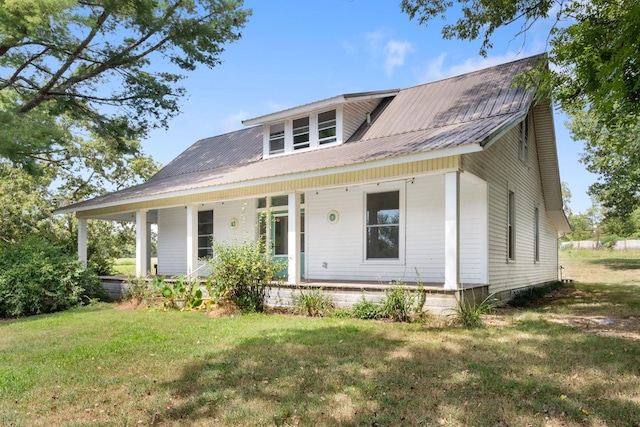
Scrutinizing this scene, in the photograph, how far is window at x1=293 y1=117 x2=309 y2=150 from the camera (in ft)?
43.1

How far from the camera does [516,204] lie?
12.1 m

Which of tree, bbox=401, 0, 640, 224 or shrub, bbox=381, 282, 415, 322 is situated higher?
tree, bbox=401, 0, 640, 224

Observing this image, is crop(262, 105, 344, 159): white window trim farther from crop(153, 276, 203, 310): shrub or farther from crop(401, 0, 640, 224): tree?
crop(153, 276, 203, 310): shrub

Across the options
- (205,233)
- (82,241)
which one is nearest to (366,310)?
(205,233)

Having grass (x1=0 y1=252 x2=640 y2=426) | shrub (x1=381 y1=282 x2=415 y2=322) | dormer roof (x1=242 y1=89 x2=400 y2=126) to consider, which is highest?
dormer roof (x1=242 y1=89 x2=400 y2=126)

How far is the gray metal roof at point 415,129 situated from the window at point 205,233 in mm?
1433

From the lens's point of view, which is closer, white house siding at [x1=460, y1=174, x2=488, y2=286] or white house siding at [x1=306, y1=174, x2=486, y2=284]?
white house siding at [x1=460, y1=174, x2=488, y2=286]

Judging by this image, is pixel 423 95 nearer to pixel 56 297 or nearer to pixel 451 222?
pixel 451 222

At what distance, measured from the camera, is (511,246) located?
38.1 ft

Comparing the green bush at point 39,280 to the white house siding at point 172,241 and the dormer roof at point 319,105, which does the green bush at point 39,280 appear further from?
the dormer roof at point 319,105

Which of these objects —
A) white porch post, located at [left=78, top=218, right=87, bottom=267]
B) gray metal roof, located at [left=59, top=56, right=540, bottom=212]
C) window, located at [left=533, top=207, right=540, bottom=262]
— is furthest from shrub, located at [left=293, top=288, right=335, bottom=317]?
white porch post, located at [left=78, top=218, right=87, bottom=267]

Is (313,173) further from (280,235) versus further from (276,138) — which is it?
(276,138)

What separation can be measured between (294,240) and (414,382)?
634 cm

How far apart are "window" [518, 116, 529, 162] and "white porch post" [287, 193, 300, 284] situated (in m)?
6.79
